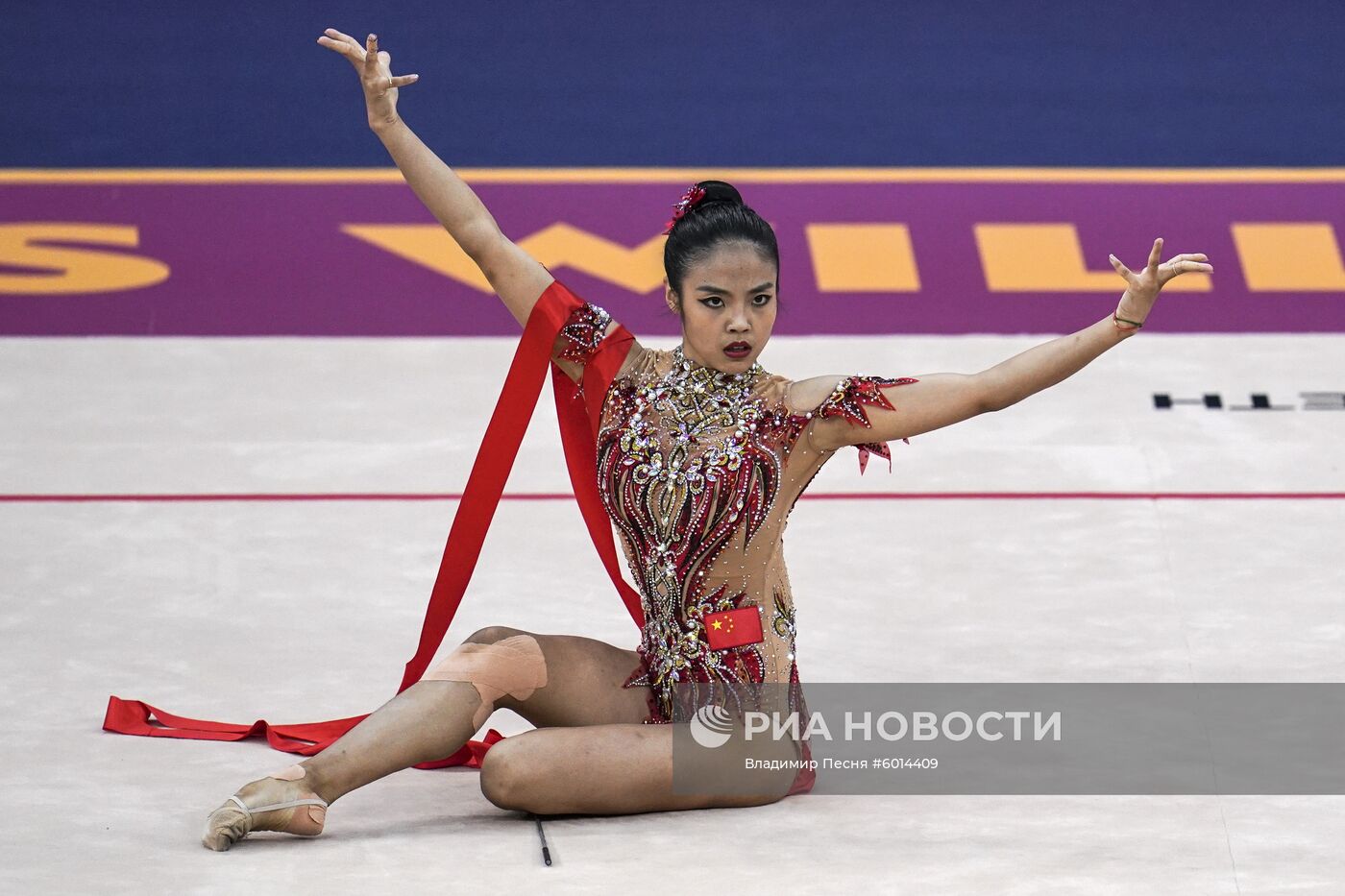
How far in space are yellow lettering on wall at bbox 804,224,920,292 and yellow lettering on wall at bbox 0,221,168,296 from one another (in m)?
2.07

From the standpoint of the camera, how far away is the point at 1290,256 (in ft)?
21.5

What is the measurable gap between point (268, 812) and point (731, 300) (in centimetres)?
106

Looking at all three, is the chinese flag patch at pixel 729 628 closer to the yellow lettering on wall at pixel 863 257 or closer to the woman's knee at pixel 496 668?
the woman's knee at pixel 496 668

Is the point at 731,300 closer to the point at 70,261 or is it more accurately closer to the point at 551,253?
A: the point at 551,253

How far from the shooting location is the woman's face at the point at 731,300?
3246 millimetres

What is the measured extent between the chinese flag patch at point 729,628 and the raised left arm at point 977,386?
301 mm

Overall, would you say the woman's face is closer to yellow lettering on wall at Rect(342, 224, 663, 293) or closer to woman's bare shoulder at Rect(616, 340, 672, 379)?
woman's bare shoulder at Rect(616, 340, 672, 379)

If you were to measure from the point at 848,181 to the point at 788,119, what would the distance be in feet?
1.68

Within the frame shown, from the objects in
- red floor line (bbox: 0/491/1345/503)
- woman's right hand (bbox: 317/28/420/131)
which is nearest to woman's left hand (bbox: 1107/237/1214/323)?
woman's right hand (bbox: 317/28/420/131)

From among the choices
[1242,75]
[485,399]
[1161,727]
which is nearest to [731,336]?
[1161,727]

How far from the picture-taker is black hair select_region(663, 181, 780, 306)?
10.7 ft

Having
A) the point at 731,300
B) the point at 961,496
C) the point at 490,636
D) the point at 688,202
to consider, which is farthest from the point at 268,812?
the point at 961,496

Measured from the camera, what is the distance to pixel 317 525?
4871 millimetres

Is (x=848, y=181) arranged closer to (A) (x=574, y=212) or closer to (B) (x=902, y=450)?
(A) (x=574, y=212)
